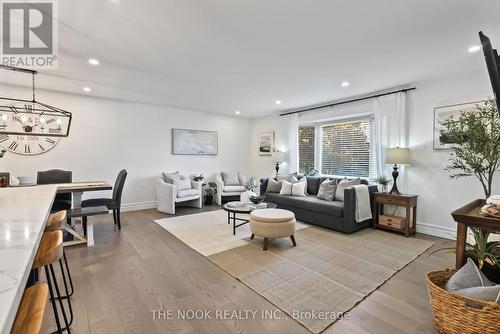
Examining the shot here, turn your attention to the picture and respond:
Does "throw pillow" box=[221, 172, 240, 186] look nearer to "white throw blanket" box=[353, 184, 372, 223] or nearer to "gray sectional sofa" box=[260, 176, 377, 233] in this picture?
"gray sectional sofa" box=[260, 176, 377, 233]

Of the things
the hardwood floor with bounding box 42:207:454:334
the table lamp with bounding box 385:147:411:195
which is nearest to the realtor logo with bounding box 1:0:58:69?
the hardwood floor with bounding box 42:207:454:334

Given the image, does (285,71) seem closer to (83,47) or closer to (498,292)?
(83,47)

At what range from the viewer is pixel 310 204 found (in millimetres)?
4219

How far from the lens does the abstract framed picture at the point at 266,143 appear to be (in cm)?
677

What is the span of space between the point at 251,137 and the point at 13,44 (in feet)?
18.4

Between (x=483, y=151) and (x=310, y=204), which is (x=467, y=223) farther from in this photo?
(x=310, y=204)

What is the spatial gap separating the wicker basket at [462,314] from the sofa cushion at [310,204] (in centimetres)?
210

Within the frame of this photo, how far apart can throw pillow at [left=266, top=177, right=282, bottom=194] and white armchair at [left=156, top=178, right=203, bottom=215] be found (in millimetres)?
1669

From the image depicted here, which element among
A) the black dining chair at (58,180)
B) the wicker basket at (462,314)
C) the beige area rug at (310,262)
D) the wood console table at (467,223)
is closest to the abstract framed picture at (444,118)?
the beige area rug at (310,262)

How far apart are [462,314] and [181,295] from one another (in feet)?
6.89

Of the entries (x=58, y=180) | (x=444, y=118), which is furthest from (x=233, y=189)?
(x=444, y=118)

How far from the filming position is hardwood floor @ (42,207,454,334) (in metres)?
1.72

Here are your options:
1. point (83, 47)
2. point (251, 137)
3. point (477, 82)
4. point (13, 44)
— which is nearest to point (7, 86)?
point (13, 44)

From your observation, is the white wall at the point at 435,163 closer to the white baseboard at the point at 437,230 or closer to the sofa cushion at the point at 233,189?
the white baseboard at the point at 437,230
